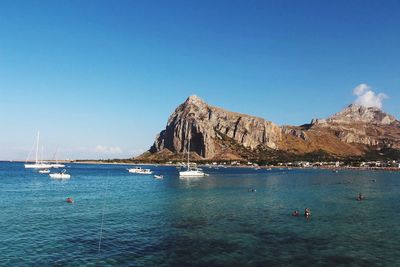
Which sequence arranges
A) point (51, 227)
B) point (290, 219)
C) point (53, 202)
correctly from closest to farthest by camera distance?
point (51, 227) → point (290, 219) → point (53, 202)

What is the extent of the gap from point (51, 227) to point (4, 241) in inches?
400

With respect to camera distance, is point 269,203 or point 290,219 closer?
point 290,219

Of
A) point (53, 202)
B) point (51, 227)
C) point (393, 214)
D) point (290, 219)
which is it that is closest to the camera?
point (51, 227)

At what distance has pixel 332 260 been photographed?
44500mm

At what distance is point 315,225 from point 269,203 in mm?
31390

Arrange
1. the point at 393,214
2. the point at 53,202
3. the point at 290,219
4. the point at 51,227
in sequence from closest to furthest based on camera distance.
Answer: the point at 51,227, the point at 290,219, the point at 393,214, the point at 53,202

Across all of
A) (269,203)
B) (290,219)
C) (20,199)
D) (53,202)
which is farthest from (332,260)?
(20,199)

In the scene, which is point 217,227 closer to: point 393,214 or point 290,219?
point 290,219

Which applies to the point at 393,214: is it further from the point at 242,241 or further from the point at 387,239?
the point at 242,241

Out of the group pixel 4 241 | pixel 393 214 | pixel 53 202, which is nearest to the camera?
pixel 4 241

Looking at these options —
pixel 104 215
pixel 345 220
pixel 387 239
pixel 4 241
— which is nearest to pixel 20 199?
pixel 104 215

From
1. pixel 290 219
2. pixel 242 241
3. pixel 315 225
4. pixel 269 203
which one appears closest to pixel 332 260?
pixel 242 241

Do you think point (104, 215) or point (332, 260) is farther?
point (104, 215)

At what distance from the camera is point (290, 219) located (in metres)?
71.4
